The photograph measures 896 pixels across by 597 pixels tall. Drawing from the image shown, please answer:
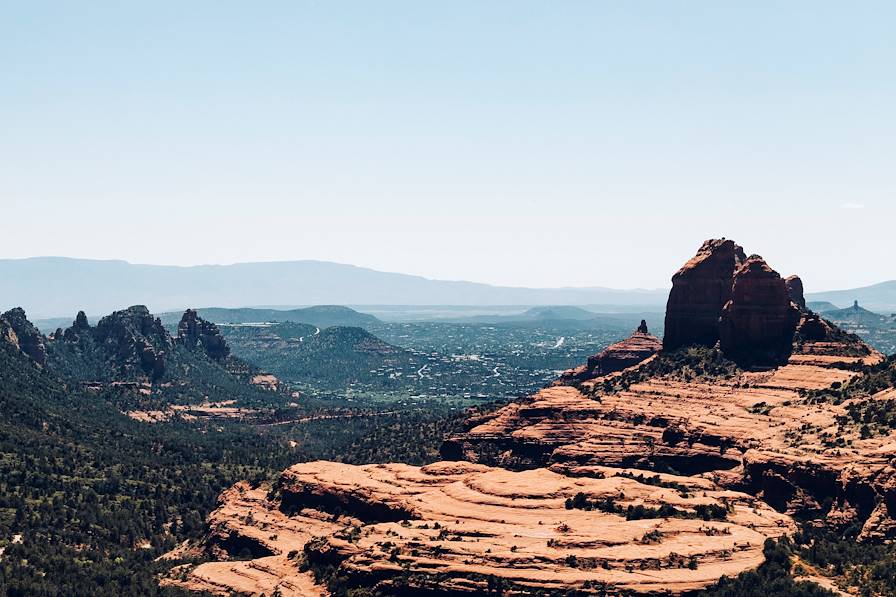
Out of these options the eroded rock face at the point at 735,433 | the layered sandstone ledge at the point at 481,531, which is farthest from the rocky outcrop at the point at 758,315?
the layered sandstone ledge at the point at 481,531

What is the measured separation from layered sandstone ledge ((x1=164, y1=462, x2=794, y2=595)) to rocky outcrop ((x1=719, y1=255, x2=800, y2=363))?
47.5m

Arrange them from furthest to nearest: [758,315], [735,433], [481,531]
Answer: [758,315], [735,433], [481,531]

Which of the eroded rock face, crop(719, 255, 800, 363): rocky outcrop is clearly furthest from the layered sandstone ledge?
crop(719, 255, 800, 363): rocky outcrop

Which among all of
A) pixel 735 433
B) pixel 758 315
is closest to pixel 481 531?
pixel 735 433

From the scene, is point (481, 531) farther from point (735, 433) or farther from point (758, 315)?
point (758, 315)

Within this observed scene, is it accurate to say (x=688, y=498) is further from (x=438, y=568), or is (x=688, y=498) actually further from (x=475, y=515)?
(x=438, y=568)

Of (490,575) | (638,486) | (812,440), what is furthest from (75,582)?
(812,440)

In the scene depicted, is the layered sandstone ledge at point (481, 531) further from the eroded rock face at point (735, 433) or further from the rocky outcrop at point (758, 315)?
the rocky outcrop at point (758, 315)

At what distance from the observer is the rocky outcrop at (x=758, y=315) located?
188 meters

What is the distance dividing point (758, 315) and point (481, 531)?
282ft

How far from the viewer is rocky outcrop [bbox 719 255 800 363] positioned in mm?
187625

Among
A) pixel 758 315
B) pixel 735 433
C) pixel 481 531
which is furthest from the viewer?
pixel 758 315

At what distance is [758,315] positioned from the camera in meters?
189

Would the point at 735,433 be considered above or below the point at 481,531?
above
